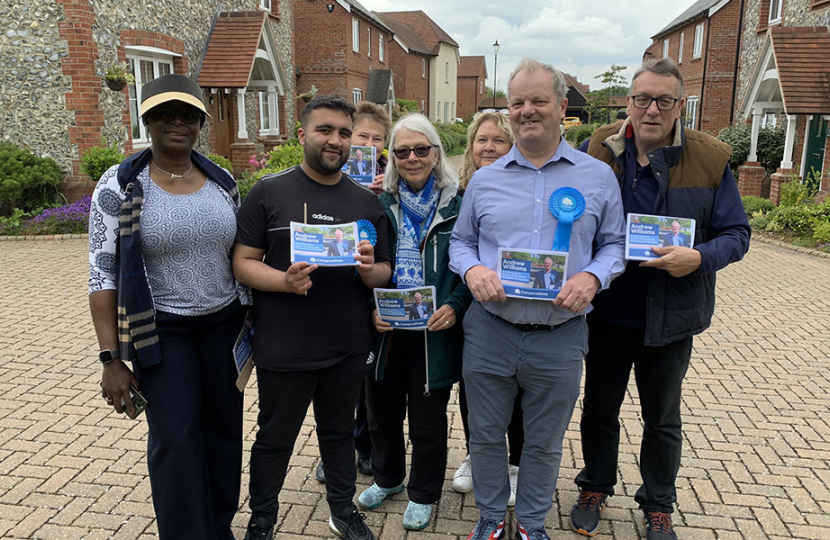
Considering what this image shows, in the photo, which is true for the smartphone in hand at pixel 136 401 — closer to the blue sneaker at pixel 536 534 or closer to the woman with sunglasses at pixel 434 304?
the woman with sunglasses at pixel 434 304

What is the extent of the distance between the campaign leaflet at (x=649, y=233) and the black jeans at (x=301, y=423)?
137cm

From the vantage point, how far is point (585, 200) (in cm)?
283

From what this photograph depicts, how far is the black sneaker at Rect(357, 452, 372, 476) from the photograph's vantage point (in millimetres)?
3963

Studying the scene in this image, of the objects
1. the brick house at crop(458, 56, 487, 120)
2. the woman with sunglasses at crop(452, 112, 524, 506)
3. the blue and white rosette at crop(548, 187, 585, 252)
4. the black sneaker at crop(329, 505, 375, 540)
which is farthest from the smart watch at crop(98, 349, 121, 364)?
the brick house at crop(458, 56, 487, 120)

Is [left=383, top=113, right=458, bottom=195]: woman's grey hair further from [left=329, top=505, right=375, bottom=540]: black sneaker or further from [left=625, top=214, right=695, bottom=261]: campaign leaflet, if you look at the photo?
[left=329, top=505, right=375, bottom=540]: black sneaker

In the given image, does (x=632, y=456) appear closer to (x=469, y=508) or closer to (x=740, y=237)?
(x=469, y=508)

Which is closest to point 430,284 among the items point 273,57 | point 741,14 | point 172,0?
point 172,0

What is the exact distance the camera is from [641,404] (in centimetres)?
326

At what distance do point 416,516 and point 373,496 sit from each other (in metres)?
0.32

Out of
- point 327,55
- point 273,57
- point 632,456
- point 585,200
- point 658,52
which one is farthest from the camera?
point 658,52

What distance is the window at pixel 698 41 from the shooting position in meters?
27.0

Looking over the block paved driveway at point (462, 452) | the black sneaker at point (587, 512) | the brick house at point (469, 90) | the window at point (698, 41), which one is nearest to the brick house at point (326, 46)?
the window at point (698, 41)

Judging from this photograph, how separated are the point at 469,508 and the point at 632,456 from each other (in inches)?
52.4

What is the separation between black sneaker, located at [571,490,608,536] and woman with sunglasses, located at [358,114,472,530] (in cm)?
77
